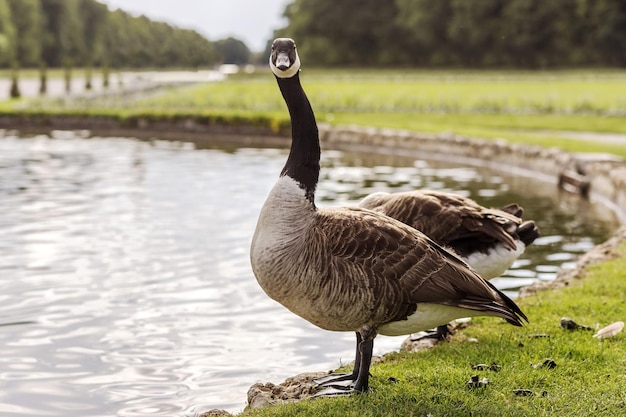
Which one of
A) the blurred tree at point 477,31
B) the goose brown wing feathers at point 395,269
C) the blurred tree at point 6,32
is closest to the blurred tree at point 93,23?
the blurred tree at point 6,32

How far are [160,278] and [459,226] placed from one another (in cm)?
430

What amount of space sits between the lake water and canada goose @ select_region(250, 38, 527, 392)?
157 cm

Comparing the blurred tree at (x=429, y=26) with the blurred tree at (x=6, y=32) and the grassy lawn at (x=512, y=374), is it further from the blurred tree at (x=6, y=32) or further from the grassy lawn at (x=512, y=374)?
the grassy lawn at (x=512, y=374)

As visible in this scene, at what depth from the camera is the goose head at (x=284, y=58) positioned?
200 inches

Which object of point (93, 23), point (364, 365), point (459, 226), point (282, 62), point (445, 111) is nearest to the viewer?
point (282, 62)

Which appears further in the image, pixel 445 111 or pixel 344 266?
pixel 445 111

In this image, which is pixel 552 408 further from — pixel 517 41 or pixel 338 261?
pixel 517 41

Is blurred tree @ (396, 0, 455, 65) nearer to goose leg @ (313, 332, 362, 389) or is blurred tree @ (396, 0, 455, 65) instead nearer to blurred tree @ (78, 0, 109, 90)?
blurred tree @ (78, 0, 109, 90)

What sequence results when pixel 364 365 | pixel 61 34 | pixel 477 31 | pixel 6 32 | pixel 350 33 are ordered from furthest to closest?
pixel 61 34
pixel 6 32
pixel 350 33
pixel 477 31
pixel 364 365

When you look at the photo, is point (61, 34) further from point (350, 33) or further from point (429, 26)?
point (429, 26)

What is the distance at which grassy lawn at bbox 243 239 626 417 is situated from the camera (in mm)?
5098

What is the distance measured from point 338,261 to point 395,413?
1.01 m

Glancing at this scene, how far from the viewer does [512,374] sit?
18.9 feet

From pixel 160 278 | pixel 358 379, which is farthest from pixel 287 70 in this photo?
pixel 160 278
